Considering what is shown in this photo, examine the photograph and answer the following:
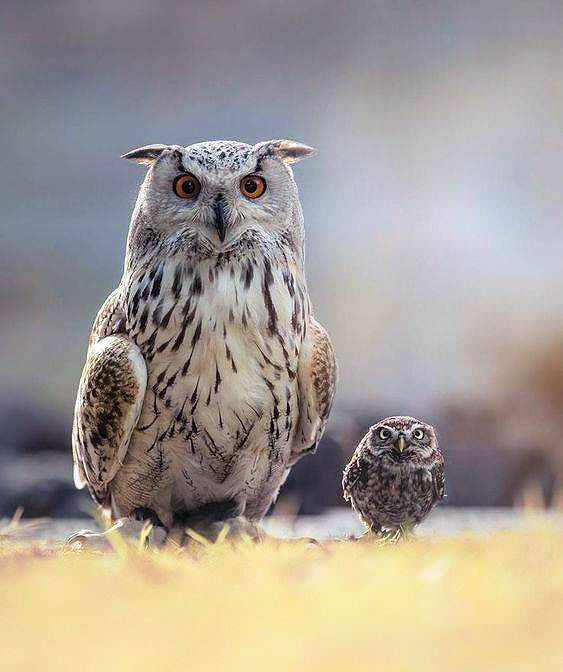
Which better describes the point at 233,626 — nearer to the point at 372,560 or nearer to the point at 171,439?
the point at 372,560

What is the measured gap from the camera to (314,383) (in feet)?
3.48

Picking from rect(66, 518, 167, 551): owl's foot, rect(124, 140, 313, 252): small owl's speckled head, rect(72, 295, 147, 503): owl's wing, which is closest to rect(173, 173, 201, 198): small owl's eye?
rect(124, 140, 313, 252): small owl's speckled head

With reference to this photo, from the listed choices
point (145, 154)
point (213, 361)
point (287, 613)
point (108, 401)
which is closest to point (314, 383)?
point (213, 361)

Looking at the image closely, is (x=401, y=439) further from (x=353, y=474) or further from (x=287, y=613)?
(x=287, y=613)

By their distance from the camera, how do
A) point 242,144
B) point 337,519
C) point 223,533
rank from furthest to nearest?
point 337,519 → point 242,144 → point 223,533

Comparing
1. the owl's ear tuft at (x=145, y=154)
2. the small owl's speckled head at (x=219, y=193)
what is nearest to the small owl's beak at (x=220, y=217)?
the small owl's speckled head at (x=219, y=193)

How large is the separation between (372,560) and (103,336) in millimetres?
470

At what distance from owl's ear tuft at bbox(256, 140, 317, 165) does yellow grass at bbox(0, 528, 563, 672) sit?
0.49m

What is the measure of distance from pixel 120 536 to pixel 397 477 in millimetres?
359

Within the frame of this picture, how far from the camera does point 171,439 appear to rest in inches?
39.9

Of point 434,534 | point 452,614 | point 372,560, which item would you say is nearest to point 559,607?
point 452,614

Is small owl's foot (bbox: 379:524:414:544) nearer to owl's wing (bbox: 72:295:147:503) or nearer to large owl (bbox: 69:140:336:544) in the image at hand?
large owl (bbox: 69:140:336:544)

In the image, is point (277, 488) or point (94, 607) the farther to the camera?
point (277, 488)

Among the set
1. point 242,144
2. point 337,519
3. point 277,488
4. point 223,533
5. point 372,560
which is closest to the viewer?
point 372,560
